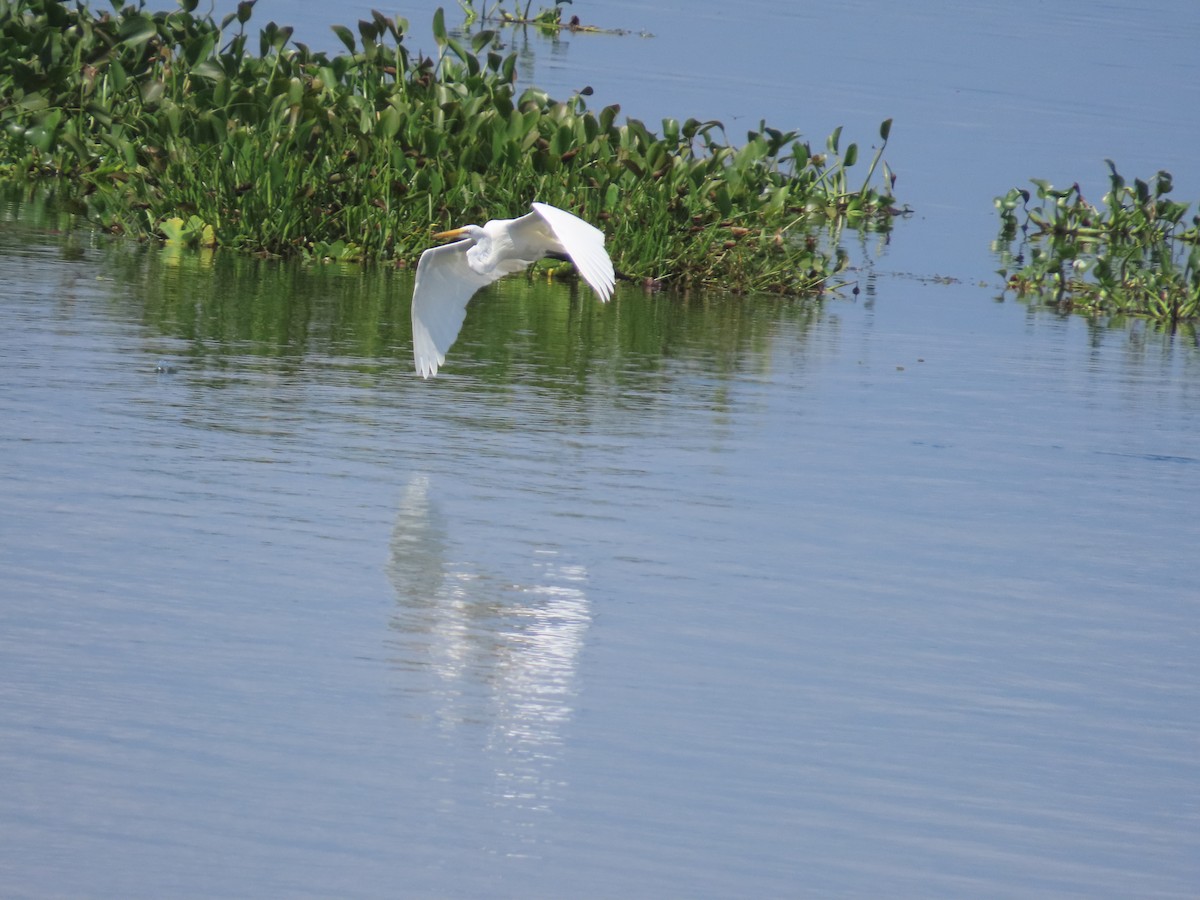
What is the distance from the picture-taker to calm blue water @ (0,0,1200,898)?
479cm

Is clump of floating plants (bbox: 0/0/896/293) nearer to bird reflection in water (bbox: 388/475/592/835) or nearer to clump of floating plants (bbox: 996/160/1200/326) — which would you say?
clump of floating plants (bbox: 996/160/1200/326)

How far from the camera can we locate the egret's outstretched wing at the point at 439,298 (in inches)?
376

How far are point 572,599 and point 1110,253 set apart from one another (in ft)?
30.7

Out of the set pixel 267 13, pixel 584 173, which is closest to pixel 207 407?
pixel 584 173

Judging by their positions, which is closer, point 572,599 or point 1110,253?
point 572,599

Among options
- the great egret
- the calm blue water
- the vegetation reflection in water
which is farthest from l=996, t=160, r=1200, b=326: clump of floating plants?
the great egret

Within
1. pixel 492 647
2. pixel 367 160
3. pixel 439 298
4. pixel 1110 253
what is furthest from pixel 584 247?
pixel 1110 253

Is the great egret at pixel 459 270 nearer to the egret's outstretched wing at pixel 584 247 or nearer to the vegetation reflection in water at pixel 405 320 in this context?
the egret's outstretched wing at pixel 584 247

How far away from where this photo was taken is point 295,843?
4.57m

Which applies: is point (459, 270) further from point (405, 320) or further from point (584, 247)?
point (405, 320)

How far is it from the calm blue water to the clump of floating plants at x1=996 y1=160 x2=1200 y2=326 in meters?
1.58

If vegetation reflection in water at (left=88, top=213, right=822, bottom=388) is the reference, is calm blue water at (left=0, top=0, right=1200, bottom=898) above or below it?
below

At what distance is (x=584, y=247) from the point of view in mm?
8766

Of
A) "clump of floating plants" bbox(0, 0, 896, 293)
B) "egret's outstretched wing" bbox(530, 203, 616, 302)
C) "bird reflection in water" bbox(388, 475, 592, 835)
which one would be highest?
"clump of floating plants" bbox(0, 0, 896, 293)
